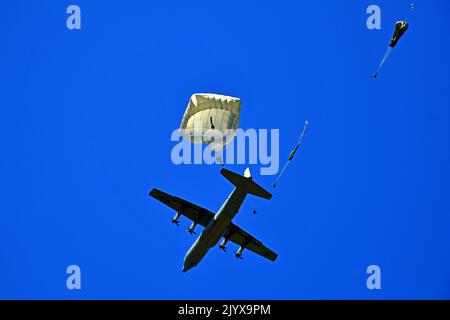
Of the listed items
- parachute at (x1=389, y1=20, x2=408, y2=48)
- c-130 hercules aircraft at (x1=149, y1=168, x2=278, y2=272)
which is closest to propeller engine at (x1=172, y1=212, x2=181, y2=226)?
c-130 hercules aircraft at (x1=149, y1=168, x2=278, y2=272)

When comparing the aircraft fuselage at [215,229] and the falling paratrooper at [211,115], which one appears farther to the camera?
the aircraft fuselage at [215,229]

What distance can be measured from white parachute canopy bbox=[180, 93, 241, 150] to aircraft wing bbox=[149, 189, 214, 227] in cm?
814

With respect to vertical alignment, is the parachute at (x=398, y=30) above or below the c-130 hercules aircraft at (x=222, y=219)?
above

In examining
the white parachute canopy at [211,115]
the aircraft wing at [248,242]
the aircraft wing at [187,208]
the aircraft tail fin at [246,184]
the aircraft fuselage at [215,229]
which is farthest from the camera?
the aircraft wing at [248,242]

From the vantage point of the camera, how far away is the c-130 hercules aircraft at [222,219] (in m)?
49.6

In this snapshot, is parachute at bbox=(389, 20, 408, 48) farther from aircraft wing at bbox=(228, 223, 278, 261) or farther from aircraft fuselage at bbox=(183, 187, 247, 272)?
aircraft wing at bbox=(228, 223, 278, 261)

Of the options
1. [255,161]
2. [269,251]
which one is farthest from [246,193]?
[269,251]

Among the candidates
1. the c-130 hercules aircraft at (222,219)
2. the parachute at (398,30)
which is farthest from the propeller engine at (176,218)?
the parachute at (398,30)

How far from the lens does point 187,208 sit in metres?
57.7

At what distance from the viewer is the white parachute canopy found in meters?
50.2

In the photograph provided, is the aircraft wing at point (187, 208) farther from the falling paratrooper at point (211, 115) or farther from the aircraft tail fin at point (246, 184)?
the aircraft tail fin at point (246, 184)

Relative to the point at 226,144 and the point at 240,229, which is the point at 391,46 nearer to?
the point at 226,144

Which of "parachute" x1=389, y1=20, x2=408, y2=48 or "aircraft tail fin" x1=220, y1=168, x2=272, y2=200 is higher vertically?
"parachute" x1=389, y1=20, x2=408, y2=48
